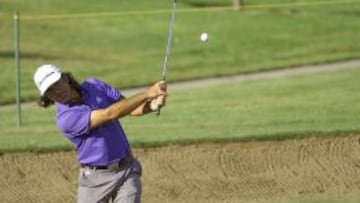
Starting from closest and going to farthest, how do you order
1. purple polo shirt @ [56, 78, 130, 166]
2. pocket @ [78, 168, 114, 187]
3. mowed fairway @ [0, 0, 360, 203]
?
purple polo shirt @ [56, 78, 130, 166] → pocket @ [78, 168, 114, 187] → mowed fairway @ [0, 0, 360, 203]

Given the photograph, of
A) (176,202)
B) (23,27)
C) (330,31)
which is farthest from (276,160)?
(23,27)

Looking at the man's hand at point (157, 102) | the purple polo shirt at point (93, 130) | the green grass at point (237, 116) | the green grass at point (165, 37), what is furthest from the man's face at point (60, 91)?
the green grass at point (165, 37)

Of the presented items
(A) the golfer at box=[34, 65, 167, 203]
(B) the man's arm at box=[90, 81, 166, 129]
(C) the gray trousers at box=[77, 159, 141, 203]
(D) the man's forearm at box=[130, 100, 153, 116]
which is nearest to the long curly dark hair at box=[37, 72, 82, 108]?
(A) the golfer at box=[34, 65, 167, 203]

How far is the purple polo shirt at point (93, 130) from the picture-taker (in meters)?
7.56

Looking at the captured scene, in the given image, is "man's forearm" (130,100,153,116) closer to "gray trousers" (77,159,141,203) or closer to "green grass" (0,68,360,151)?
"gray trousers" (77,159,141,203)

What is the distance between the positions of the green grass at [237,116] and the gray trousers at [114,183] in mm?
5323

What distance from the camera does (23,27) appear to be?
30.1m

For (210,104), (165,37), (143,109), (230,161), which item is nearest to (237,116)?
(210,104)

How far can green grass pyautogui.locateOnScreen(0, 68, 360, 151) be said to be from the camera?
44.4 ft

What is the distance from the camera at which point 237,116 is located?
51.8ft

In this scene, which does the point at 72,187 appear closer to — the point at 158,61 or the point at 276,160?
the point at 276,160

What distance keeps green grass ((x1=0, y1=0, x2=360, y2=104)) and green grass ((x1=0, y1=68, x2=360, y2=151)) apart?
2.91m

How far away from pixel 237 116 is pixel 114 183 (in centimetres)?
808

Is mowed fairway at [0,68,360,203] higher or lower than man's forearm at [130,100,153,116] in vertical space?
lower
